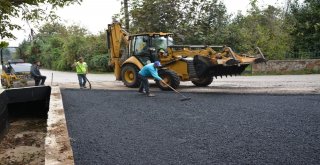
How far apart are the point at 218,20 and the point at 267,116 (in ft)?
49.5

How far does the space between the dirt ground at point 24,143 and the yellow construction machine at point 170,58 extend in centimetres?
418

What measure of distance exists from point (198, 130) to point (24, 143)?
337cm

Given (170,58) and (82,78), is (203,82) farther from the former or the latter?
(82,78)

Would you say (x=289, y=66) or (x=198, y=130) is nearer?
(x=198, y=130)

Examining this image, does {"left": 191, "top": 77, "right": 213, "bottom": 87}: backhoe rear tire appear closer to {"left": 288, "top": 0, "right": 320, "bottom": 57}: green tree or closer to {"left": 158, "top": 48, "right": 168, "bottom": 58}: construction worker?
{"left": 158, "top": 48, "right": 168, "bottom": 58}: construction worker

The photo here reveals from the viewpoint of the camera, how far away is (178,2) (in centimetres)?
2047

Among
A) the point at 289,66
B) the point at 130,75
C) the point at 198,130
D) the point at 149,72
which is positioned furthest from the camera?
the point at 289,66

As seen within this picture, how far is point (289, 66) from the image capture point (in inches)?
691

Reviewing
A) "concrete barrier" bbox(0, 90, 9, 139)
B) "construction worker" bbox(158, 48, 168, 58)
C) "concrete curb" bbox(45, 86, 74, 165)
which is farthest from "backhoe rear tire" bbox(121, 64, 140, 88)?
"concrete curb" bbox(45, 86, 74, 165)

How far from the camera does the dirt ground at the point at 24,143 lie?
5527 millimetres

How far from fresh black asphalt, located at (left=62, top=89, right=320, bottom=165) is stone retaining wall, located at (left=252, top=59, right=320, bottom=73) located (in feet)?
30.1

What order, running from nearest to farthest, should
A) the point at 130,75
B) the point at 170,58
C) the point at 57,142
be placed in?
the point at 57,142, the point at 170,58, the point at 130,75

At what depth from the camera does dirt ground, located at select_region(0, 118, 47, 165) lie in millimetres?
5527

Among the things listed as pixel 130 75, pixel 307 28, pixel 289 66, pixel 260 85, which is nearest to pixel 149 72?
pixel 130 75
